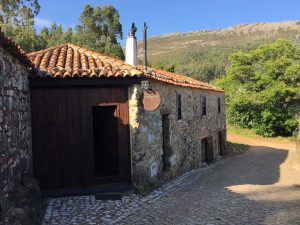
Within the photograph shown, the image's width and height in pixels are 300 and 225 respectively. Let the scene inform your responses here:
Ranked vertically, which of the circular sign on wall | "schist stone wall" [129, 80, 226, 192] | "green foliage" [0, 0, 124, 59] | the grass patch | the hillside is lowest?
the grass patch

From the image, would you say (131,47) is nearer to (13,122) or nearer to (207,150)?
(13,122)

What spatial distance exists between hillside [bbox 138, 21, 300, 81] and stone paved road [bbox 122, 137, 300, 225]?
62.0 m

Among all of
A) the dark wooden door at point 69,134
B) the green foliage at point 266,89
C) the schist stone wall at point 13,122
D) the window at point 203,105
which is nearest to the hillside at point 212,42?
the green foliage at point 266,89

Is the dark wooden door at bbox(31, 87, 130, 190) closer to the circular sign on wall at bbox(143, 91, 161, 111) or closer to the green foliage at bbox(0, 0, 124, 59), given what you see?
the circular sign on wall at bbox(143, 91, 161, 111)

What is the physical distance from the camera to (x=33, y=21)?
105 feet

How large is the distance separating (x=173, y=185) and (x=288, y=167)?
7.15 meters

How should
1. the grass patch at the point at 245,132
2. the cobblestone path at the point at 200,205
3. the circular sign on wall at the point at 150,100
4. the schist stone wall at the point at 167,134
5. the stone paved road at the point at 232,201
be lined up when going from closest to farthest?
the cobblestone path at the point at 200,205
the stone paved road at the point at 232,201
the circular sign on wall at the point at 150,100
the schist stone wall at the point at 167,134
the grass patch at the point at 245,132

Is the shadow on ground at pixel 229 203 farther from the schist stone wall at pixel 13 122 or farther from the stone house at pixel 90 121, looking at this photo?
the schist stone wall at pixel 13 122

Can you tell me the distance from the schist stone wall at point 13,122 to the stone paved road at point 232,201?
2472mm

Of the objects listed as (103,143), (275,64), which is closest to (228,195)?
(103,143)

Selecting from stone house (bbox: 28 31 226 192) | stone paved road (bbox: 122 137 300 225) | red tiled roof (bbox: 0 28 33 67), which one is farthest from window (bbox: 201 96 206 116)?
red tiled roof (bbox: 0 28 33 67)

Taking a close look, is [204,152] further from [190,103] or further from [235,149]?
[235,149]

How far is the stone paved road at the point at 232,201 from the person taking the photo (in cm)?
762

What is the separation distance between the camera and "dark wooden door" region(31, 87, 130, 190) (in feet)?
29.9
